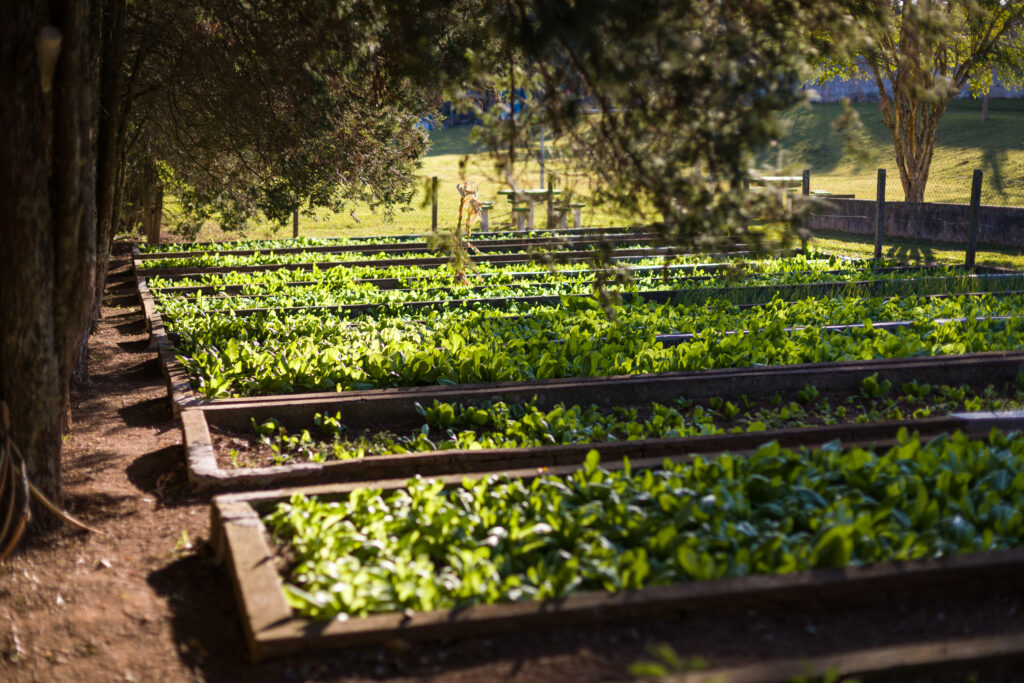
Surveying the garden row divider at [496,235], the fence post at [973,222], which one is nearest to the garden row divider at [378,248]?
the garden row divider at [496,235]

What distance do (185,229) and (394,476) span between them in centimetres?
1349

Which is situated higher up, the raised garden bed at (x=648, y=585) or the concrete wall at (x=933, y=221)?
the concrete wall at (x=933, y=221)

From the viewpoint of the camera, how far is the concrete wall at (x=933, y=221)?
681 inches

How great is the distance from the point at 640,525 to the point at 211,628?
6.23ft

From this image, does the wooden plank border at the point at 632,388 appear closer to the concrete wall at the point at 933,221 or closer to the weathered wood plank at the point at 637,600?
the weathered wood plank at the point at 637,600

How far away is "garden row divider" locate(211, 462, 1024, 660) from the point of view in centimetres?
337

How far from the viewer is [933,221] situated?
18703 mm

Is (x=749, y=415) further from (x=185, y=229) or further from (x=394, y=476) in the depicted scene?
(x=185, y=229)

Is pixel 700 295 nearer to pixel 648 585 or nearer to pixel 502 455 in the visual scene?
pixel 502 455

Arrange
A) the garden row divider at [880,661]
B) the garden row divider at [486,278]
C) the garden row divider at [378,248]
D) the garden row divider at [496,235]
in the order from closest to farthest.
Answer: the garden row divider at [880,661] < the garden row divider at [486,278] < the garden row divider at [378,248] < the garden row divider at [496,235]

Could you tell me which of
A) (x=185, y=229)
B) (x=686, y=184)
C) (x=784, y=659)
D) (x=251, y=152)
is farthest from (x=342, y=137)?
(x=185, y=229)

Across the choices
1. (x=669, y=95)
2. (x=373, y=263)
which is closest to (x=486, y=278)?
(x=373, y=263)

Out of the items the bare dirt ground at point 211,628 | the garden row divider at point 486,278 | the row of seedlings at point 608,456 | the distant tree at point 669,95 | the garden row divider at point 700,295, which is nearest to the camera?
the bare dirt ground at point 211,628

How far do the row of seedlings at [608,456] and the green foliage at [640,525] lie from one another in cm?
1
